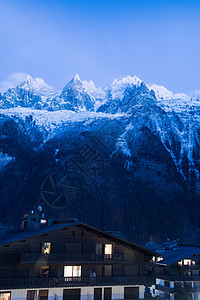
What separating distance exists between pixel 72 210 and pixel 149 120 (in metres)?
82.5

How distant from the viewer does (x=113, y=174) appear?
161000 millimetres

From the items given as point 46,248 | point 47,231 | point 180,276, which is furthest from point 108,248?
point 180,276

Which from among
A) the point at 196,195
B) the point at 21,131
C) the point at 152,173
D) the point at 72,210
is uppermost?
the point at 21,131

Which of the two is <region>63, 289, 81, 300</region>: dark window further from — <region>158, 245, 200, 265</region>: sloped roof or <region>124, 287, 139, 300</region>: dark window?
<region>158, 245, 200, 265</region>: sloped roof

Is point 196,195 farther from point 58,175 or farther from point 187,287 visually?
point 187,287

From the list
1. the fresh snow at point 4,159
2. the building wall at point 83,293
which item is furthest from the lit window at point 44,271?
the fresh snow at point 4,159

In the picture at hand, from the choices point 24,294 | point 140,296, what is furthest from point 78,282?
point 140,296

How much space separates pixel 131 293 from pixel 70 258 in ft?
30.5

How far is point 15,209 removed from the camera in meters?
148

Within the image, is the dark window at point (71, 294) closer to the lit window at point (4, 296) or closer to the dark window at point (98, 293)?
the dark window at point (98, 293)

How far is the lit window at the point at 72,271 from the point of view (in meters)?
33.2

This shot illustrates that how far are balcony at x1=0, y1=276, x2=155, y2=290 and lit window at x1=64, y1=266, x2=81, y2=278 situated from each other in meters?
1.14

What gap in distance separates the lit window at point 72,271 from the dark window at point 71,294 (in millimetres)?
1528

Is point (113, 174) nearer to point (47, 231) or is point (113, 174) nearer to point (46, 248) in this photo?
point (46, 248)
